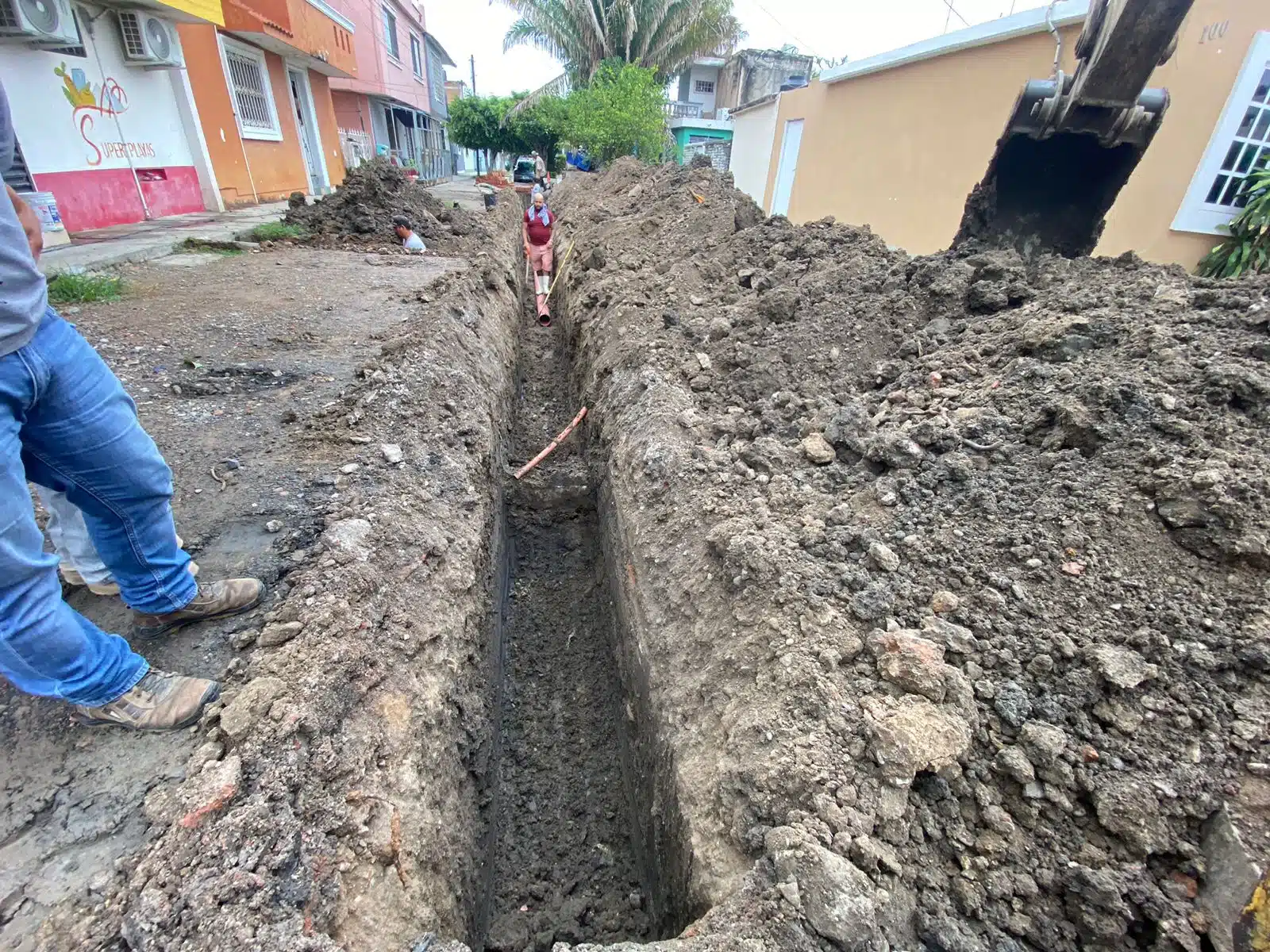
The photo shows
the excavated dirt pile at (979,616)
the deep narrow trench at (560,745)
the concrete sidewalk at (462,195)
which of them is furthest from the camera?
the concrete sidewalk at (462,195)

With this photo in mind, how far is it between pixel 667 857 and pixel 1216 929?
1.60 meters

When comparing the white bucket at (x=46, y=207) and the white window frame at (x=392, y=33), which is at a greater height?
the white window frame at (x=392, y=33)

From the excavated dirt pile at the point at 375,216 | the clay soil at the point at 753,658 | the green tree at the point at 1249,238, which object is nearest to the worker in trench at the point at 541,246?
the excavated dirt pile at the point at 375,216

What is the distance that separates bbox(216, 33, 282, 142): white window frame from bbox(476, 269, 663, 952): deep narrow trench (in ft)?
37.7

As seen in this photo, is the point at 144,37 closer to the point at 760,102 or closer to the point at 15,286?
the point at 15,286

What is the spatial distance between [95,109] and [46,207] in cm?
252

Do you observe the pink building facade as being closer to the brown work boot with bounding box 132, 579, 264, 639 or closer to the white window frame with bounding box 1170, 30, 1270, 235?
the brown work boot with bounding box 132, 579, 264, 639

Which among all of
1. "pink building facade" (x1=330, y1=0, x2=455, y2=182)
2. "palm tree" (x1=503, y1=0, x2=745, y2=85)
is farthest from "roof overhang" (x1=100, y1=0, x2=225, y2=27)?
"palm tree" (x1=503, y1=0, x2=745, y2=85)

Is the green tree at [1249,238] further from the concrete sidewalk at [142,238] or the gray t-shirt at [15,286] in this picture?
the concrete sidewalk at [142,238]

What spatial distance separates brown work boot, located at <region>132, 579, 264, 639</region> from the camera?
2346 mm

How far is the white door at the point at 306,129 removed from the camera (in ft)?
48.6

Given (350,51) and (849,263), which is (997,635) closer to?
(849,263)

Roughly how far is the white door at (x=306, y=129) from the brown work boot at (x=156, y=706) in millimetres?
16482

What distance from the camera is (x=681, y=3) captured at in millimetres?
22000
